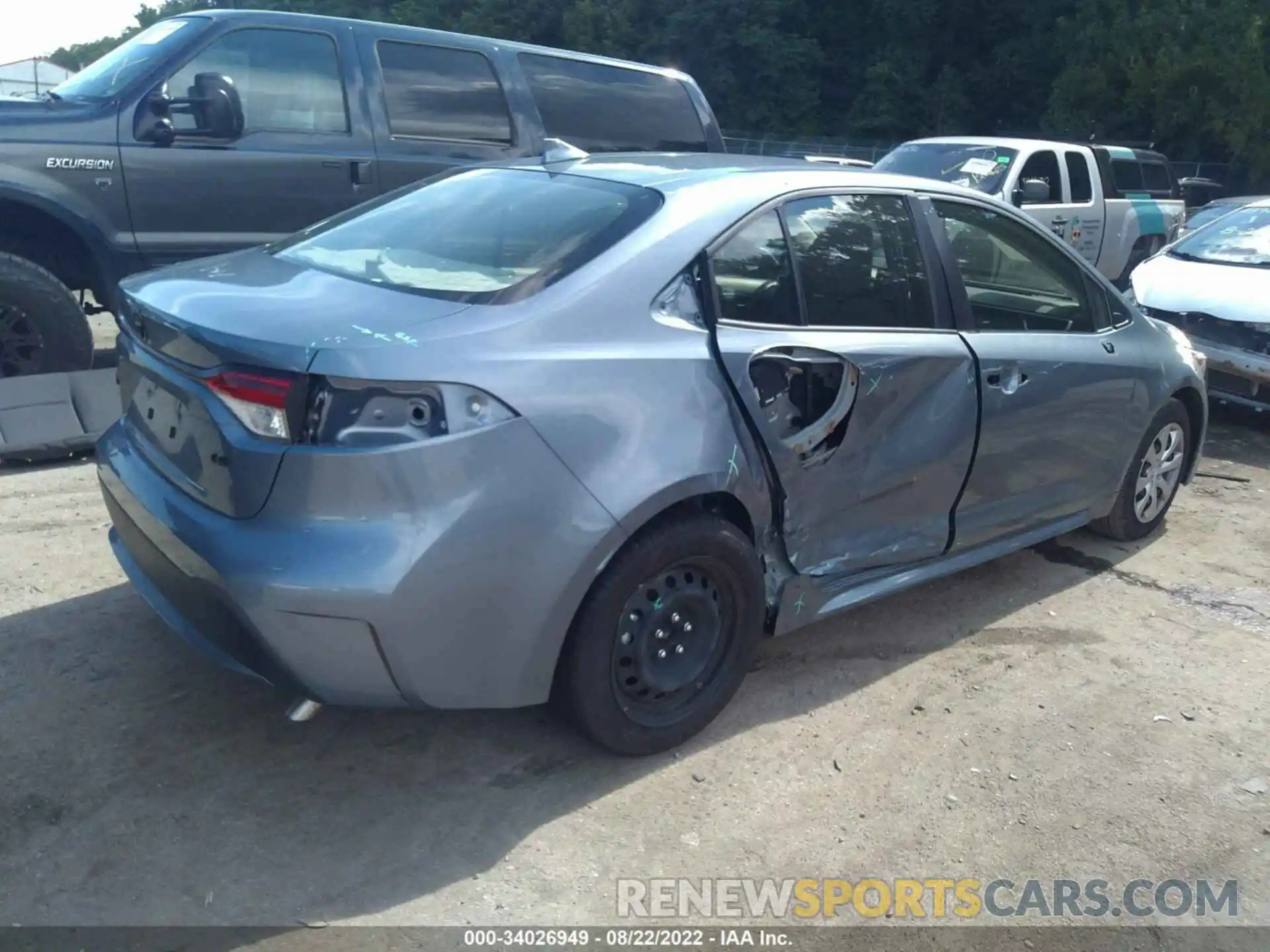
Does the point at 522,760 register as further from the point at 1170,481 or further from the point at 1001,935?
the point at 1170,481

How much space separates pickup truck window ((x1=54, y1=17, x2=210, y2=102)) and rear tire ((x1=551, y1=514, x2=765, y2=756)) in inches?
176

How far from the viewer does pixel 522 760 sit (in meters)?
3.32

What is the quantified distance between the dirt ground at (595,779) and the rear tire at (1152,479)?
0.85 m

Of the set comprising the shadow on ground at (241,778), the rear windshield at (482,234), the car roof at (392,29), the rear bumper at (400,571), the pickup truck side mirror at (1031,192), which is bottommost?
the shadow on ground at (241,778)

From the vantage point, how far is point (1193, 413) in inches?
212

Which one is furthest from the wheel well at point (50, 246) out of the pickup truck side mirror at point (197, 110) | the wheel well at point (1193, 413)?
the wheel well at point (1193, 413)

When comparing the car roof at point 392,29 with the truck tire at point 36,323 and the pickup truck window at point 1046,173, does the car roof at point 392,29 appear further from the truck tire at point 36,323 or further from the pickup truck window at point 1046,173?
the pickup truck window at point 1046,173

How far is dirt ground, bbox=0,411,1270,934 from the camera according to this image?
279 centimetres

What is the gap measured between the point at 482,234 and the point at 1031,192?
28.7ft

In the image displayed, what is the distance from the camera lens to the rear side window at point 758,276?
338 cm

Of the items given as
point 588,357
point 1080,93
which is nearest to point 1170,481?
point 588,357

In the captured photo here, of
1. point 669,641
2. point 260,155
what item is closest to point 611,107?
point 260,155

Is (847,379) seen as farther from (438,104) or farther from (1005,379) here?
(438,104)

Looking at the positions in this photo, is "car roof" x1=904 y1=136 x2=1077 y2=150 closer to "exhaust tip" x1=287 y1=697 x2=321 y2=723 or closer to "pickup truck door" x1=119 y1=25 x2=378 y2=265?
"pickup truck door" x1=119 y1=25 x2=378 y2=265
